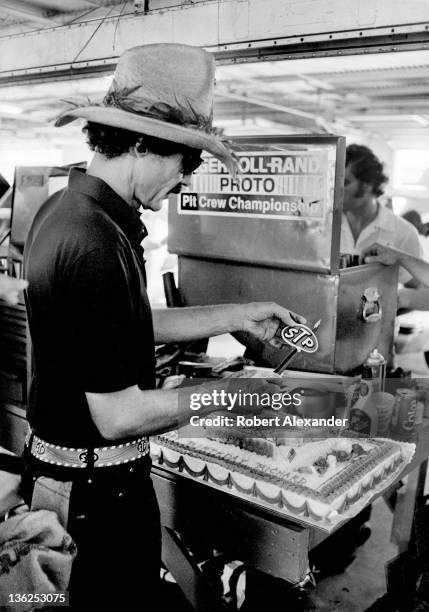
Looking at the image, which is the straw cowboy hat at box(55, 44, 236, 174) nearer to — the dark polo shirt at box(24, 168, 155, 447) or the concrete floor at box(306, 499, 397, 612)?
the dark polo shirt at box(24, 168, 155, 447)

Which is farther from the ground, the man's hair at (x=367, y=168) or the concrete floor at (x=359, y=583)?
the man's hair at (x=367, y=168)

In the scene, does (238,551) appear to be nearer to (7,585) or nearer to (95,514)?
(95,514)

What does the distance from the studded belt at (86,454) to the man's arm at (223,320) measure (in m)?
0.52

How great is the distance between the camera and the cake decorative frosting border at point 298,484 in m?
1.57

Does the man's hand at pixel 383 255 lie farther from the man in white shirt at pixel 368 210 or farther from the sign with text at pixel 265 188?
the man in white shirt at pixel 368 210

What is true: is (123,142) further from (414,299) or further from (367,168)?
(367,168)

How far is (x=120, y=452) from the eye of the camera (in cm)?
151

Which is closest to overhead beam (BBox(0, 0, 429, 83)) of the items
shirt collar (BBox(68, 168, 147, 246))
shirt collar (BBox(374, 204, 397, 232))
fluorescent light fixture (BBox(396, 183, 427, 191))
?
shirt collar (BBox(374, 204, 397, 232))

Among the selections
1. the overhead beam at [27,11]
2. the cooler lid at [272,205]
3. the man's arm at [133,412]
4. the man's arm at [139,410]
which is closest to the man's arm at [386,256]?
the cooler lid at [272,205]

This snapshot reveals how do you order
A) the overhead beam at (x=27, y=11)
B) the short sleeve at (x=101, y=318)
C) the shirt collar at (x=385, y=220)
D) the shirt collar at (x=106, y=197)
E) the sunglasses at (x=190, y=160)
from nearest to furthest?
the short sleeve at (x=101, y=318) → the shirt collar at (x=106, y=197) → the sunglasses at (x=190, y=160) → the overhead beam at (x=27, y=11) → the shirt collar at (x=385, y=220)

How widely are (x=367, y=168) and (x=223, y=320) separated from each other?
1.81 metres

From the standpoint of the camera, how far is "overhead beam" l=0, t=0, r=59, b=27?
3.30m

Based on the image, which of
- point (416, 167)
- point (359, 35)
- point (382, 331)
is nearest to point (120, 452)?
point (382, 331)

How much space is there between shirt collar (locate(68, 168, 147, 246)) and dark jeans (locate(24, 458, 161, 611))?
590 mm
